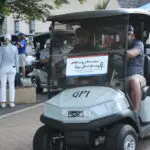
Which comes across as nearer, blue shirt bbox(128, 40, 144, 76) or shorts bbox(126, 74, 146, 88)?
shorts bbox(126, 74, 146, 88)

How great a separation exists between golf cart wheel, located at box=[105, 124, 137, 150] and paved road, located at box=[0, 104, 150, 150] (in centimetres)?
98

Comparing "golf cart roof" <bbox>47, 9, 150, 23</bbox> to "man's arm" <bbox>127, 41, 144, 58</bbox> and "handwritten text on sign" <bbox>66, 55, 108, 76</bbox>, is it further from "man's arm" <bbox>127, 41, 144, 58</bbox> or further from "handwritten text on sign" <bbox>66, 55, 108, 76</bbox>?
"handwritten text on sign" <bbox>66, 55, 108, 76</bbox>

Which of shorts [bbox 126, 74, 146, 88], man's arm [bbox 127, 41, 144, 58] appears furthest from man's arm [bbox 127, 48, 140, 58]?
shorts [bbox 126, 74, 146, 88]

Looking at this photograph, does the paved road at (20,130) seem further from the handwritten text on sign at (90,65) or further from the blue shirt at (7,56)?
the handwritten text on sign at (90,65)

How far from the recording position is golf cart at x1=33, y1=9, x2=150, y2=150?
645 centimetres

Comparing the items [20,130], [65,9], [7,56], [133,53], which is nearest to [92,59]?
[133,53]

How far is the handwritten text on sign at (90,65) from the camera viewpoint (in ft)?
22.8

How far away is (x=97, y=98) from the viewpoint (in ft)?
21.8

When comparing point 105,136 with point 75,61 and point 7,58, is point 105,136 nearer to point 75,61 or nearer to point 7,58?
point 75,61

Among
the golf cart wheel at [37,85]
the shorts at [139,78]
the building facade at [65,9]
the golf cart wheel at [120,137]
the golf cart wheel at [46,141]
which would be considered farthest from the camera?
the building facade at [65,9]

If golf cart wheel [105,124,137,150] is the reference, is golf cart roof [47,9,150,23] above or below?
above

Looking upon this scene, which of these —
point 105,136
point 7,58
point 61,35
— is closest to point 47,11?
point 7,58

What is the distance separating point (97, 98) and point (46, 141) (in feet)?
2.91

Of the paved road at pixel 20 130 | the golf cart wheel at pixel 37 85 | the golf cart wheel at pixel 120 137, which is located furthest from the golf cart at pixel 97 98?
the golf cart wheel at pixel 37 85
